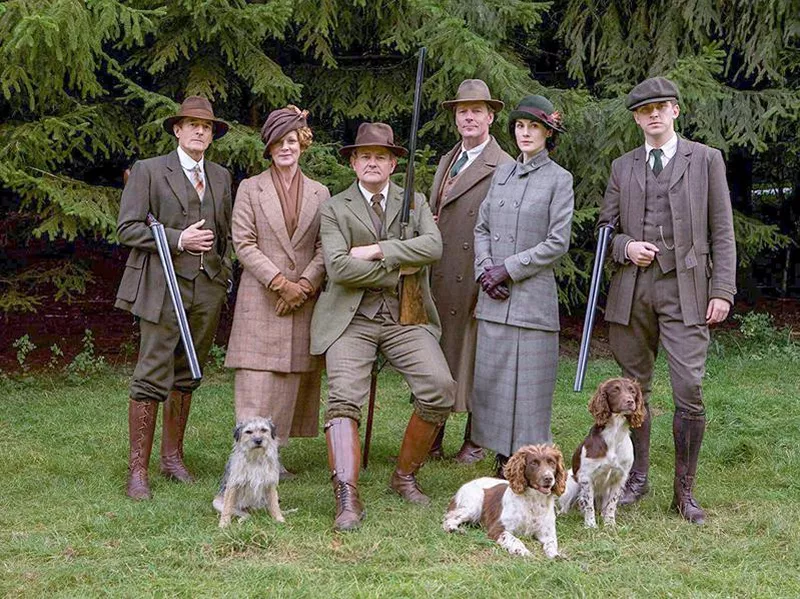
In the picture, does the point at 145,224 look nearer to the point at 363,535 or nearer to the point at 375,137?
the point at 375,137

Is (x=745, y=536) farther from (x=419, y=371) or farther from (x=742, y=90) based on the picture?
(x=742, y=90)

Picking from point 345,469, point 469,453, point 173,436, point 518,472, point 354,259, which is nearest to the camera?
point 518,472

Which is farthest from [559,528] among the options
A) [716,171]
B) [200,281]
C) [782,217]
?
[782,217]

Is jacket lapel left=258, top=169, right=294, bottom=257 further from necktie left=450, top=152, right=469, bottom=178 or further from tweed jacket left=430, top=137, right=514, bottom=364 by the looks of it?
necktie left=450, top=152, right=469, bottom=178

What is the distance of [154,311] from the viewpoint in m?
5.46

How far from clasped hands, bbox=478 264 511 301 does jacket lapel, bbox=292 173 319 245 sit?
1.11 meters

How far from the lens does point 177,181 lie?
218 inches

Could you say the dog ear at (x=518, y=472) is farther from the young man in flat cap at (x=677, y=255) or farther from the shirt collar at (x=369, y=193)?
the shirt collar at (x=369, y=193)

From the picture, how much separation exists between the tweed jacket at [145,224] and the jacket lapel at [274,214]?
0.46 meters

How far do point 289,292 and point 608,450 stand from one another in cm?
201

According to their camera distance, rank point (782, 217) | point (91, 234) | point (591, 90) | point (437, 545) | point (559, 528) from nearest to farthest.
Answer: point (437, 545), point (559, 528), point (91, 234), point (591, 90), point (782, 217)

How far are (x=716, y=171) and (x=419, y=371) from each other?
1.97 meters

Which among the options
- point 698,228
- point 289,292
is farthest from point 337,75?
point 698,228

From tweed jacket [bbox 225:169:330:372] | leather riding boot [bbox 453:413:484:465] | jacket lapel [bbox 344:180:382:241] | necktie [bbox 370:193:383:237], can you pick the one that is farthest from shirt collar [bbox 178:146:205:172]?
leather riding boot [bbox 453:413:484:465]
